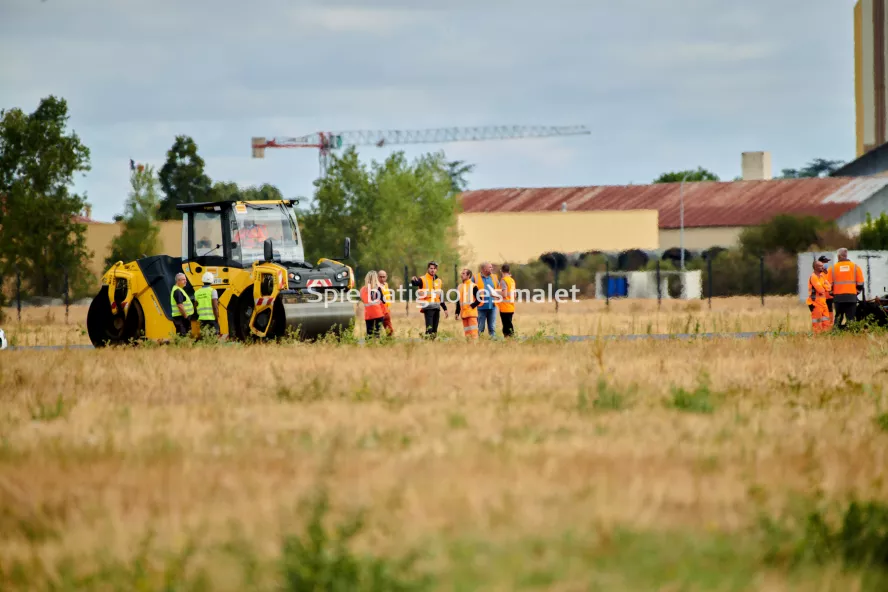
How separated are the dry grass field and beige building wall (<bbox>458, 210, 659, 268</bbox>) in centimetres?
5713

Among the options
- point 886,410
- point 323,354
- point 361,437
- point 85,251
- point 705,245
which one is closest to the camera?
point 361,437

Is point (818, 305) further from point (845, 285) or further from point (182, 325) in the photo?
point (182, 325)

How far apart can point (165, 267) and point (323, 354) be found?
238 inches

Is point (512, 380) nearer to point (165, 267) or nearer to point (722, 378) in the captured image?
point (722, 378)

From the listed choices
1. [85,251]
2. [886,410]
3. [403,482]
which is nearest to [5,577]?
[403,482]

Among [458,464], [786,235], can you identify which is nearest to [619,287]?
[786,235]

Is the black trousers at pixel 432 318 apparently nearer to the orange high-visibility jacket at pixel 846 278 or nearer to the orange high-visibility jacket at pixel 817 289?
the orange high-visibility jacket at pixel 817 289

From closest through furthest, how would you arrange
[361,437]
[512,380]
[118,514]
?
[118,514]
[361,437]
[512,380]

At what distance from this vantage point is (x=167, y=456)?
9.59 meters

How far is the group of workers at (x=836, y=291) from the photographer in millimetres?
24328

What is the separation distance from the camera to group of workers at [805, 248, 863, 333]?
24328 mm

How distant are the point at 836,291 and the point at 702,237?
170ft

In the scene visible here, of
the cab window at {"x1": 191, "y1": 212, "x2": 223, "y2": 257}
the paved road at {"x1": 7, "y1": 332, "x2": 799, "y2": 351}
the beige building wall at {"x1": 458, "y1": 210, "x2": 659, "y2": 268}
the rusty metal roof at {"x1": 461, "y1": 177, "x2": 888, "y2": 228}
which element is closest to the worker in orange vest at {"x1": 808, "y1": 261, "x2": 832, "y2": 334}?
the paved road at {"x1": 7, "y1": 332, "x2": 799, "y2": 351}

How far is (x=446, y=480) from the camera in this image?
8.23 meters
